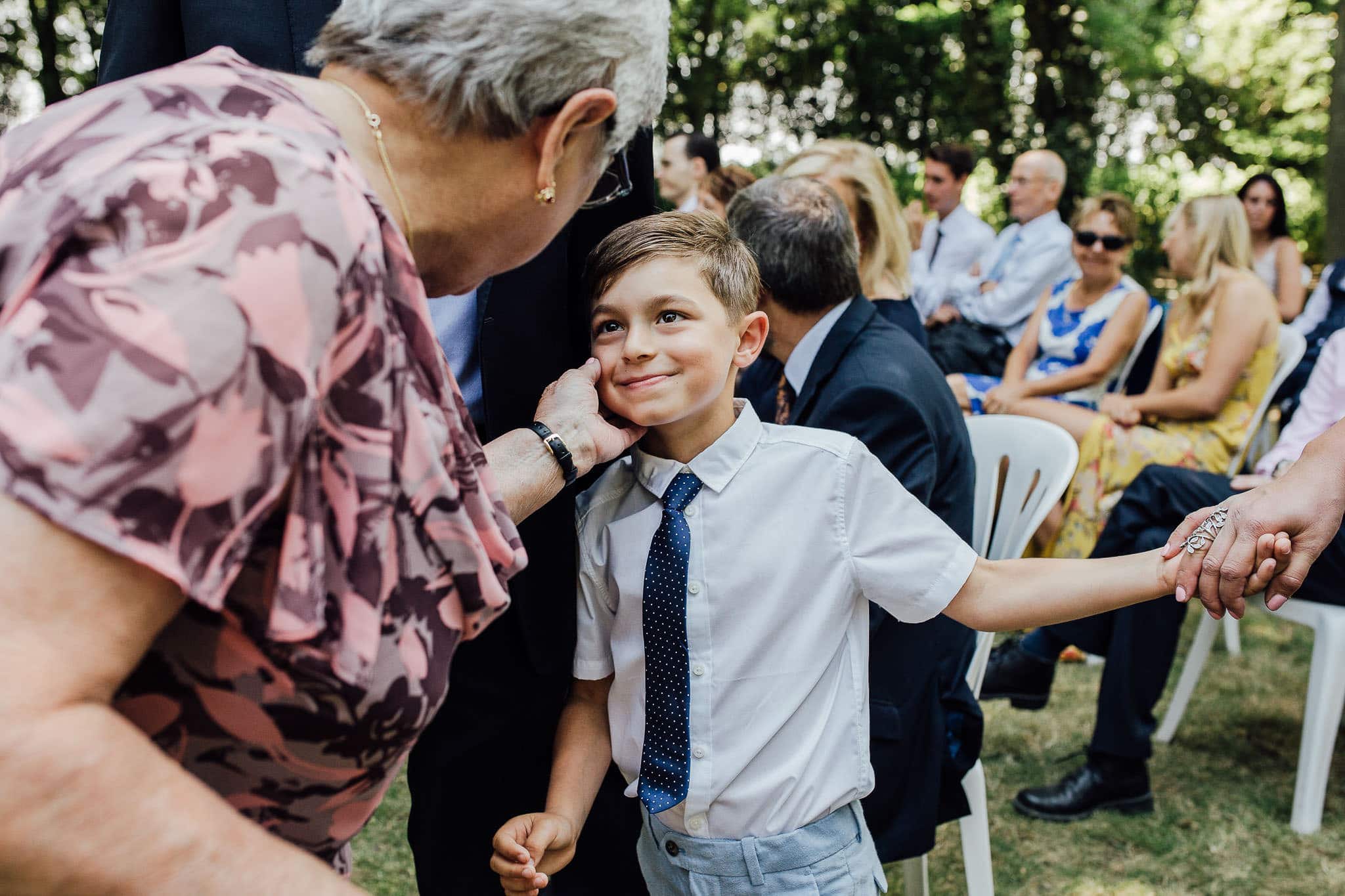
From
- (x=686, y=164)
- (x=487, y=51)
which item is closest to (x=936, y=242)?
(x=686, y=164)

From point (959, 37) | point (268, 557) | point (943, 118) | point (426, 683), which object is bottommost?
point (943, 118)

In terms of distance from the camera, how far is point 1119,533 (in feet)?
12.4

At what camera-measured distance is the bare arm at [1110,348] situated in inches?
199

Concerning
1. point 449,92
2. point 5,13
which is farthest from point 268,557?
point 5,13

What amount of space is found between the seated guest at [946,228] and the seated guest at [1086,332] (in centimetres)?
143

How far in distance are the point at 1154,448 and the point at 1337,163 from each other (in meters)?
4.71

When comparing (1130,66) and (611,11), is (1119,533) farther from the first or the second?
(1130,66)

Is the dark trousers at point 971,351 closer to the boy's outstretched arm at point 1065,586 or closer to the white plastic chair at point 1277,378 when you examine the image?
the white plastic chair at point 1277,378

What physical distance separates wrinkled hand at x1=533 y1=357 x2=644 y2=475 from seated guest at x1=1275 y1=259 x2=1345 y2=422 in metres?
3.70

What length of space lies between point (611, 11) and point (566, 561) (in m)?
0.92

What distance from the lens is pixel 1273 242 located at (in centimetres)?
744

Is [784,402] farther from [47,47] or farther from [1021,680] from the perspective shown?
[47,47]

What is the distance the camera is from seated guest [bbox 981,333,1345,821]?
338cm

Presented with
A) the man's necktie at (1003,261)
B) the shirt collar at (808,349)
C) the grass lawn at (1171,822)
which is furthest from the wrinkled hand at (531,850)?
the man's necktie at (1003,261)
